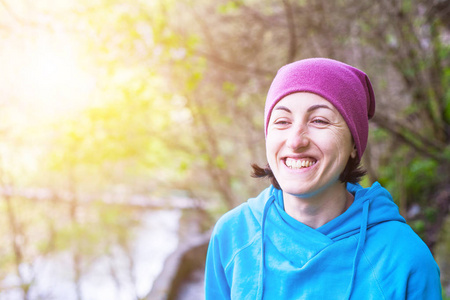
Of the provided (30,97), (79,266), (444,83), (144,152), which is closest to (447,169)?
(444,83)

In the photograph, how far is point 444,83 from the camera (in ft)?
21.3

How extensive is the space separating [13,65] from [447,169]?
6.48 metres

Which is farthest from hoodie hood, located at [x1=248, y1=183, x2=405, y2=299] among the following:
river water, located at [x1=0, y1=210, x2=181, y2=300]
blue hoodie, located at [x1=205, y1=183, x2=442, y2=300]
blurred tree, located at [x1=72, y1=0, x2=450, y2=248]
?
river water, located at [x1=0, y1=210, x2=181, y2=300]

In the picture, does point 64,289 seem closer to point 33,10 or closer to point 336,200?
point 33,10

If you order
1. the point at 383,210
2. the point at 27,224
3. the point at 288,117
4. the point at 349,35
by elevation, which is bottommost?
the point at 27,224

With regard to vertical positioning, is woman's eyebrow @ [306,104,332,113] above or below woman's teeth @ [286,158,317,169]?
above

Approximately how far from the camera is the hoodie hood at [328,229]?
4.57 ft

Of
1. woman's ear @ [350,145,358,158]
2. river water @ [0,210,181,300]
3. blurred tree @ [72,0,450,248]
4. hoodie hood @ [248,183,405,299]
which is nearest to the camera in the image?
hoodie hood @ [248,183,405,299]

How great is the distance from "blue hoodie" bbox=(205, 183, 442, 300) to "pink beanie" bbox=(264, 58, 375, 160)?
259mm

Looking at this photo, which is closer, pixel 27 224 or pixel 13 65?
pixel 13 65

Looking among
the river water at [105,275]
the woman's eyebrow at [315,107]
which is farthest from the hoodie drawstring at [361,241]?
the river water at [105,275]

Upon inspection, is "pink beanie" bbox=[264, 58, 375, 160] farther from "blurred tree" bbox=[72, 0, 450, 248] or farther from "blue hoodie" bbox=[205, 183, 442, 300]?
"blurred tree" bbox=[72, 0, 450, 248]

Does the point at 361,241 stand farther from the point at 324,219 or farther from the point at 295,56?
the point at 295,56

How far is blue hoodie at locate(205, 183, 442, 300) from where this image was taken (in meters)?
1.29
